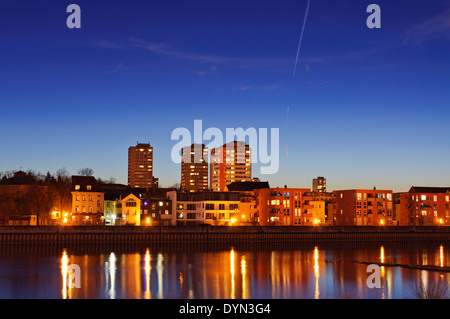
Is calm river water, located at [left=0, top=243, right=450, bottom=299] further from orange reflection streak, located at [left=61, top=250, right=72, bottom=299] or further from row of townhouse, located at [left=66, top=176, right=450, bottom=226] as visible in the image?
row of townhouse, located at [left=66, top=176, right=450, bottom=226]

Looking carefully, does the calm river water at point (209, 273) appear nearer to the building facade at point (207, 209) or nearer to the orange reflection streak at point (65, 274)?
the orange reflection streak at point (65, 274)

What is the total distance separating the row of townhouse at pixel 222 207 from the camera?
12644 cm

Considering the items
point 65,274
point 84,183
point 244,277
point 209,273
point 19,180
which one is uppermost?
point 19,180

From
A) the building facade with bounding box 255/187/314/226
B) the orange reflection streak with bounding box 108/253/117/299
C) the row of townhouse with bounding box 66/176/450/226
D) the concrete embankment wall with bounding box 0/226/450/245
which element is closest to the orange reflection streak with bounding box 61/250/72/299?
the orange reflection streak with bounding box 108/253/117/299

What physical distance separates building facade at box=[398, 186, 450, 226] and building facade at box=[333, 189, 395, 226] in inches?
380

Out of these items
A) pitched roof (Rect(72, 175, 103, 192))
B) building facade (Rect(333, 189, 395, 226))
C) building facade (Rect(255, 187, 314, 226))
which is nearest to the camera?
building facade (Rect(255, 187, 314, 226))

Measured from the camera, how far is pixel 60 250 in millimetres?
89312

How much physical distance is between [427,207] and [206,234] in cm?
6500

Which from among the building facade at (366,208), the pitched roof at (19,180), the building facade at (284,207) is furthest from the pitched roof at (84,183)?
the building facade at (366,208)

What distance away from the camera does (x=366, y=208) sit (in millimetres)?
134625

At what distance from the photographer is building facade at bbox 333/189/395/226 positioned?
134 meters

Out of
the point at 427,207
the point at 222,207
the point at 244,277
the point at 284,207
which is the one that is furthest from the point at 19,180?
the point at 427,207

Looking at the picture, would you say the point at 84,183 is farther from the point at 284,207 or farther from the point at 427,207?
the point at 427,207

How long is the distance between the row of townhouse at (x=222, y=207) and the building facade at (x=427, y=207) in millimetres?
2225
